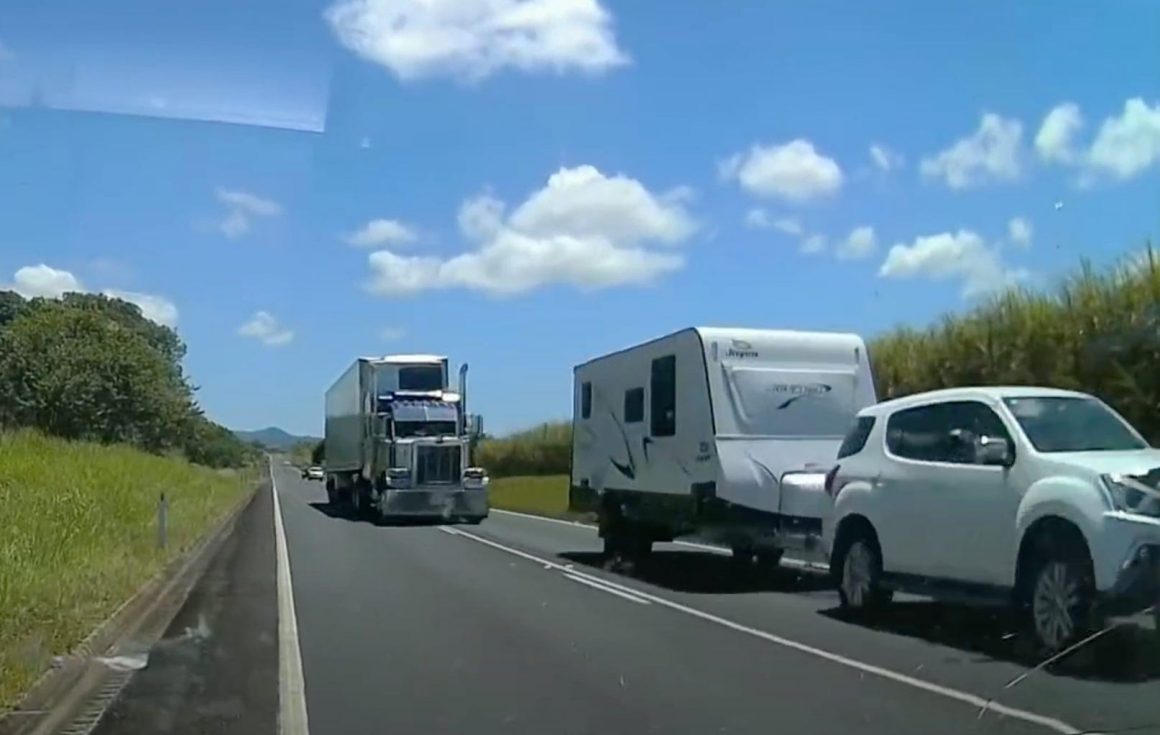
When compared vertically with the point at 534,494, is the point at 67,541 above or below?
below

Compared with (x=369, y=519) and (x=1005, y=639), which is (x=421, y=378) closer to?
(x=369, y=519)

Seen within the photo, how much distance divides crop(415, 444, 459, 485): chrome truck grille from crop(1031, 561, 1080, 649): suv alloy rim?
28.0m

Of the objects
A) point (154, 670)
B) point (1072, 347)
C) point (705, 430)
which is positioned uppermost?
point (1072, 347)

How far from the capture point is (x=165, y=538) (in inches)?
1043

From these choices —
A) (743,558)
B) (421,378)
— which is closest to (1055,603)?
(743,558)

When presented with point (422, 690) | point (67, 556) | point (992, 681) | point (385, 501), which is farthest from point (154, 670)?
point (385, 501)

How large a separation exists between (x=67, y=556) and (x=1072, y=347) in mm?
13902

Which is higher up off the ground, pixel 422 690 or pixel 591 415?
pixel 591 415

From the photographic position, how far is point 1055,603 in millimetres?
11648

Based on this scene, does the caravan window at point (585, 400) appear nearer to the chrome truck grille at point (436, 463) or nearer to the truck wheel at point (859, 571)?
the truck wheel at point (859, 571)

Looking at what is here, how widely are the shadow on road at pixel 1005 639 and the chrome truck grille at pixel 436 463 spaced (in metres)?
23.8

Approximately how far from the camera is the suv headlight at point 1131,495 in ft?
36.6

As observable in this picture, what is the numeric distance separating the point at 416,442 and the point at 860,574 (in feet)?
82.2

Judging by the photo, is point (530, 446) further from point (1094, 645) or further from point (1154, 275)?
point (1094, 645)
